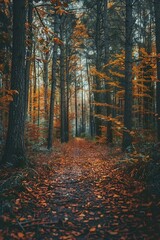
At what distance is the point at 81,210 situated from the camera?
180 inches

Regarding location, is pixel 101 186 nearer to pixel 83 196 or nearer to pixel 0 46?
pixel 83 196

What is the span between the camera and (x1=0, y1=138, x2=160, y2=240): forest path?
364cm

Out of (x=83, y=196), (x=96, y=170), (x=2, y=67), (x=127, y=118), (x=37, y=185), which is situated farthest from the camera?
(x=127, y=118)

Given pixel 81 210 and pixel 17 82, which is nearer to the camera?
pixel 81 210

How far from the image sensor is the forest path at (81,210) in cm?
364

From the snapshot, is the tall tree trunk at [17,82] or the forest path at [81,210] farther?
the tall tree trunk at [17,82]

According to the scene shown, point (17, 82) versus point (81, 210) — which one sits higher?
point (17, 82)

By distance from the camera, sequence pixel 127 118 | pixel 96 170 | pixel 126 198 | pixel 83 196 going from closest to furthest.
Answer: pixel 126 198 < pixel 83 196 < pixel 96 170 < pixel 127 118

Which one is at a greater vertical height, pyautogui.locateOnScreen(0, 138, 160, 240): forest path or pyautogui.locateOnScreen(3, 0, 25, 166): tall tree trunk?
pyautogui.locateOnScreen(3, 0, 25, 166): tall tree trunk

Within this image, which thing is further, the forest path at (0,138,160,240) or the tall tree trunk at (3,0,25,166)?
the tall tree trunk at (3,0,25,166)

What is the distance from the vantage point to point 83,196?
5.27 meters

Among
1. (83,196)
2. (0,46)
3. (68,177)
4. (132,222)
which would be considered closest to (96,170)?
(68,177)

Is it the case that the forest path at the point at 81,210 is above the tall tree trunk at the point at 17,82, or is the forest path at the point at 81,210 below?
below

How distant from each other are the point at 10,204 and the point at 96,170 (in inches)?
148
